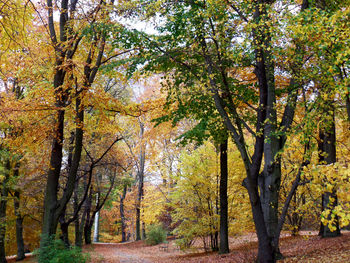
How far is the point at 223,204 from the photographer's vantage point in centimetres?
1072

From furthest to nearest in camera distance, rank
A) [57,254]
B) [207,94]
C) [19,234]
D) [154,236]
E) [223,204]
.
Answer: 1. [154,236]
2. [19,234]
3. [223,204]
4. [207,94]
5. [57,254]

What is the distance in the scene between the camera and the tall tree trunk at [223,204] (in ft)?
34.2

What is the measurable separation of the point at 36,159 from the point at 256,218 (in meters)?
11.0

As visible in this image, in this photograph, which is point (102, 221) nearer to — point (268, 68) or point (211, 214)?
point (211, 214)

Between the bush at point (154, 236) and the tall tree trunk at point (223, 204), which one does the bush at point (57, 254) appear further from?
the bush at point (154, 236)

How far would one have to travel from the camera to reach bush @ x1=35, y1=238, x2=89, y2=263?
6578 millimetres

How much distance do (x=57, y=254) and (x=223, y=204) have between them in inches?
240

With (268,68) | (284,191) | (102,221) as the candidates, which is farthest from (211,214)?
(102,221)

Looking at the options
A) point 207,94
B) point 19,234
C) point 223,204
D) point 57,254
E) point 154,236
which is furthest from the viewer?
point 154,236

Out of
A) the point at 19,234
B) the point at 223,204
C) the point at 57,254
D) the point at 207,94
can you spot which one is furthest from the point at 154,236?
the point at 207,94

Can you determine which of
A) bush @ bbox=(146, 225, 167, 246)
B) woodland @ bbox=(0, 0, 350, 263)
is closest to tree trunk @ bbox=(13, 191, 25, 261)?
woodland @ bbox=(0, 0, 350, 263)

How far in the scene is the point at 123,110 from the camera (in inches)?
341

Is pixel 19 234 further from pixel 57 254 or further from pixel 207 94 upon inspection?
pixel 207 94

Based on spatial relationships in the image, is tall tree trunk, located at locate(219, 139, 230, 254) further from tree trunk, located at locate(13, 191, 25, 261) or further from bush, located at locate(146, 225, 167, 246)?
tree trunk, located at locate(13, 191, 25, 261)
